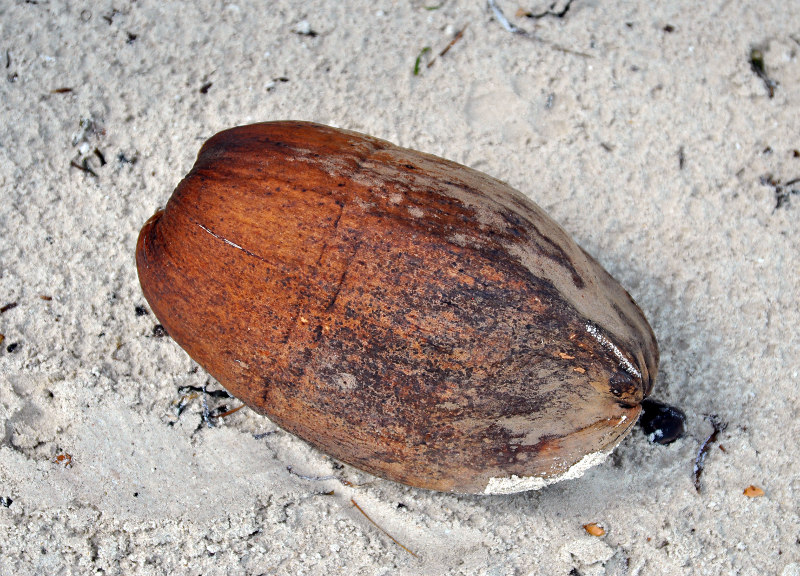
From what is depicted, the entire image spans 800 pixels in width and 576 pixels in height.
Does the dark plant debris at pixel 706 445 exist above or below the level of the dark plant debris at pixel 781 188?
below

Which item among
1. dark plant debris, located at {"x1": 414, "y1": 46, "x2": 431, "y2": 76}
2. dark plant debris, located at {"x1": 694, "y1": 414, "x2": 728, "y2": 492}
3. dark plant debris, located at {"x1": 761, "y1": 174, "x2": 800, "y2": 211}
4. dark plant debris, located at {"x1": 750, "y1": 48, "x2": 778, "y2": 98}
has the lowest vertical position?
dark plant debris, located at {"x1": 694, "y1": 414, "x2": 728, "y2": 492}

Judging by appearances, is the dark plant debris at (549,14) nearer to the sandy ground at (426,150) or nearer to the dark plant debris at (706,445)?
the sandy ground at (426,150)

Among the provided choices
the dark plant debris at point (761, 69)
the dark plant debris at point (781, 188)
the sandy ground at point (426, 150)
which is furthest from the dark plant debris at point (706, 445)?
the dark plant debris at point (761, 69)

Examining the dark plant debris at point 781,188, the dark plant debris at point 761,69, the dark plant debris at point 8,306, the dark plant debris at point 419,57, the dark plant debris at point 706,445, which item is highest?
the dark plant debris at point 761,69

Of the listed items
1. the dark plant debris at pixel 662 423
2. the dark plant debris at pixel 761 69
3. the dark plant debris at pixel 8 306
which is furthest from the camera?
the dark plant debris at pixel 761 69

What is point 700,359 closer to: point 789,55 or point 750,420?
point 750,420

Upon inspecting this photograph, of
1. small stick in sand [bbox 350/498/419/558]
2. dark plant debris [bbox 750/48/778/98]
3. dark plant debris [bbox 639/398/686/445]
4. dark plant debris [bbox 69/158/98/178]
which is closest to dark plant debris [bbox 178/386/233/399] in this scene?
Answer: small stick in sand [bbox 350/498/419/558]

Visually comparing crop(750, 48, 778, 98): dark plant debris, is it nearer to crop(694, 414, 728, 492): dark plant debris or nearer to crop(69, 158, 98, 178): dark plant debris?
crop(694, 414, 728, 492): dark plant debris
